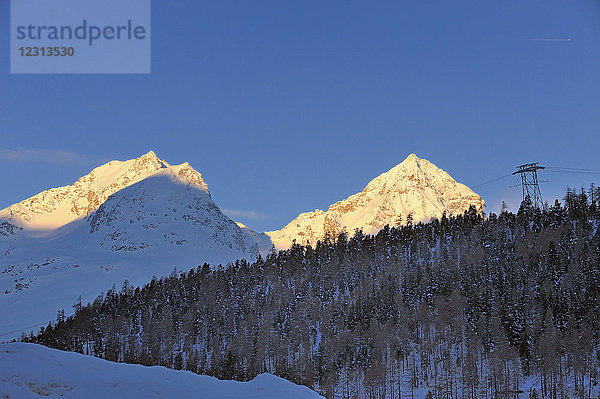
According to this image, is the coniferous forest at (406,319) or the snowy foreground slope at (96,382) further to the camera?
the coniferous forest at (406,319)

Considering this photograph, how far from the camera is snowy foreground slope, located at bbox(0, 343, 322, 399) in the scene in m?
23.0

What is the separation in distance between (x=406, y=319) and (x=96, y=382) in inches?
4701

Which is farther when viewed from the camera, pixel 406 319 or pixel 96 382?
pixel 406 319

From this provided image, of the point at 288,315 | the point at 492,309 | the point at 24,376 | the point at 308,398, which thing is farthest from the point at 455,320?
the point at 24,376

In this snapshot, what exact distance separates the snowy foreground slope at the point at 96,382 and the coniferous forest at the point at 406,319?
84159mm

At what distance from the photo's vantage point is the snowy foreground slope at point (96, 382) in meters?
23.0

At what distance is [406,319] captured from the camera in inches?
5354

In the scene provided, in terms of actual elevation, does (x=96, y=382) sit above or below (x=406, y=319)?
above

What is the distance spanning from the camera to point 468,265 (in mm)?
155875

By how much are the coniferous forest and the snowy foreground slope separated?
8416cm

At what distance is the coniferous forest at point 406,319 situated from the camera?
11081 cm

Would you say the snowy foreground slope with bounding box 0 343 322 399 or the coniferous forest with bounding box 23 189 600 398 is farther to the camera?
the coniferous forest with bounding box 23 189 600 398

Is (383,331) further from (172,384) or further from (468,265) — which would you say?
(172,384)

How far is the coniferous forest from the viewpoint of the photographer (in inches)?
4363
